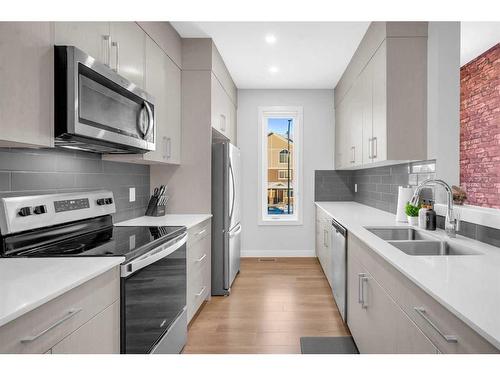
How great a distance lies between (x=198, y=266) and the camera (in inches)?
115

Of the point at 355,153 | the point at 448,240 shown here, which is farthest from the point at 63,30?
the point at 355,153

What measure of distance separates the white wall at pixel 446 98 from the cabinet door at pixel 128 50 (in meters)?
2.06

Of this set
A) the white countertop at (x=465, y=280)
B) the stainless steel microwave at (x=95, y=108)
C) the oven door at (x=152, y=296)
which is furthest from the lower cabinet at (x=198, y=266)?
the white countertop at (x=465, y=280)

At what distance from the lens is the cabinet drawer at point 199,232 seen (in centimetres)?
265

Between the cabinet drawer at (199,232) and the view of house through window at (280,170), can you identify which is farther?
the view of house through window at (280,170)

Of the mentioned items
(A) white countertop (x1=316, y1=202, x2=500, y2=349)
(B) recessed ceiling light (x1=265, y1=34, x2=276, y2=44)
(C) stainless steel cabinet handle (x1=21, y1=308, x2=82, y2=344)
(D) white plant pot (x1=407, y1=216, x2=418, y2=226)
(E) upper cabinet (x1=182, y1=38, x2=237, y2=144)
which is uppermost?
(B) recessed ceiling light (x1=265, y1=34, x2=276, y2=44)

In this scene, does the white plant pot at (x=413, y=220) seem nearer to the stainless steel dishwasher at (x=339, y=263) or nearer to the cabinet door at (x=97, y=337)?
the stainless steel dishwasher at (x=339, y=263)

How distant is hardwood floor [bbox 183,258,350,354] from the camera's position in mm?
2488

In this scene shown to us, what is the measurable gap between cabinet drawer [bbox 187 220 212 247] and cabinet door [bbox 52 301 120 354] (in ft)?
3.81

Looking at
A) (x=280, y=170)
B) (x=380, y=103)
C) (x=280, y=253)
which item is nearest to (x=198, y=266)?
(x=380, y=103)

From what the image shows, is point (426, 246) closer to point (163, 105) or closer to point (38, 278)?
point (38, 278)

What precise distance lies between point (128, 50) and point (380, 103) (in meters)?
1.92

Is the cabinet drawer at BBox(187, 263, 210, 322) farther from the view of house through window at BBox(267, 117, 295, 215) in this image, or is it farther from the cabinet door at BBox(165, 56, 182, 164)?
the view of house through window at BBox(267, 117, 295, 215)

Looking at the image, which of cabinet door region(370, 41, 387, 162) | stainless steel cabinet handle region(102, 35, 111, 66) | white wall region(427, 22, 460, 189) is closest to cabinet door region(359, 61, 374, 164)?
cabinet door region(370, 41, 387, 162)
